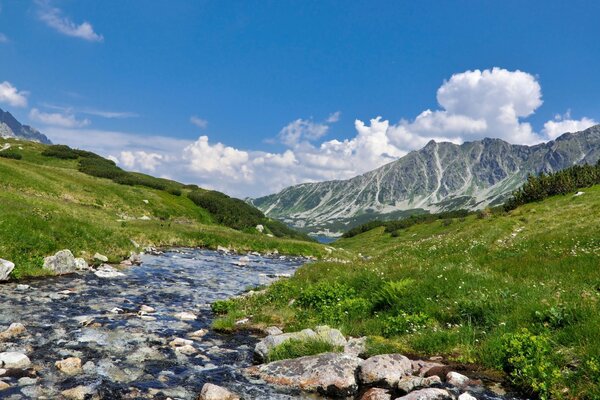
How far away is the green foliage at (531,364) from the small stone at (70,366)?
847cm

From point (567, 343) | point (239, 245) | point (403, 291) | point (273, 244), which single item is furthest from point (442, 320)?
point (273, 244)

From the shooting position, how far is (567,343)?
799 cm

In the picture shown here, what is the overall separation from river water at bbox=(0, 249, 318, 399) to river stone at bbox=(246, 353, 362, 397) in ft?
1.60

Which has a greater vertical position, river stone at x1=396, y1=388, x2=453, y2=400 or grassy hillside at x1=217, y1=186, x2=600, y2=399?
grassy hillside at x1=217, y1=186, x2=600, y2=399

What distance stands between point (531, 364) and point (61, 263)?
1869 centimetres

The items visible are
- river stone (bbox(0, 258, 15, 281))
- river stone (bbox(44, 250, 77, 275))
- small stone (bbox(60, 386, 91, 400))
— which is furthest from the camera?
river stone (bbox(44, 250, 77, 275))

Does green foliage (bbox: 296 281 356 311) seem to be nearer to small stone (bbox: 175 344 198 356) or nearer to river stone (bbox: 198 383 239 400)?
small stone (bbox: 175 344 198 356)

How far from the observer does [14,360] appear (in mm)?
7711

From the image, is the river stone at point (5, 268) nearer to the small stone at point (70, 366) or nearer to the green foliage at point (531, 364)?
the small stone at point (70, 366)

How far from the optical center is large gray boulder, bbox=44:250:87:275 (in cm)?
1758

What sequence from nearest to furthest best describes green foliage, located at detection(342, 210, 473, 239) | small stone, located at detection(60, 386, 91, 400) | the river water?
small stone, located at detection(60, 386, 91, 400), the river water, green foliage, located at detection(342, 210, 473, 239)

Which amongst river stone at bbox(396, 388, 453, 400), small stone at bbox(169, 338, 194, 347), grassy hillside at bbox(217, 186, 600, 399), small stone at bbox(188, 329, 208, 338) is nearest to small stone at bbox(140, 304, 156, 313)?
grassy hillside at bbox(217, 186, 600, 399)

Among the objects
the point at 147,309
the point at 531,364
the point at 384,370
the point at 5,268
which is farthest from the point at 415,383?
the point at 5,268

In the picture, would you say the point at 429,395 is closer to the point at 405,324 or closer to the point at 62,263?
the point at 405,324
